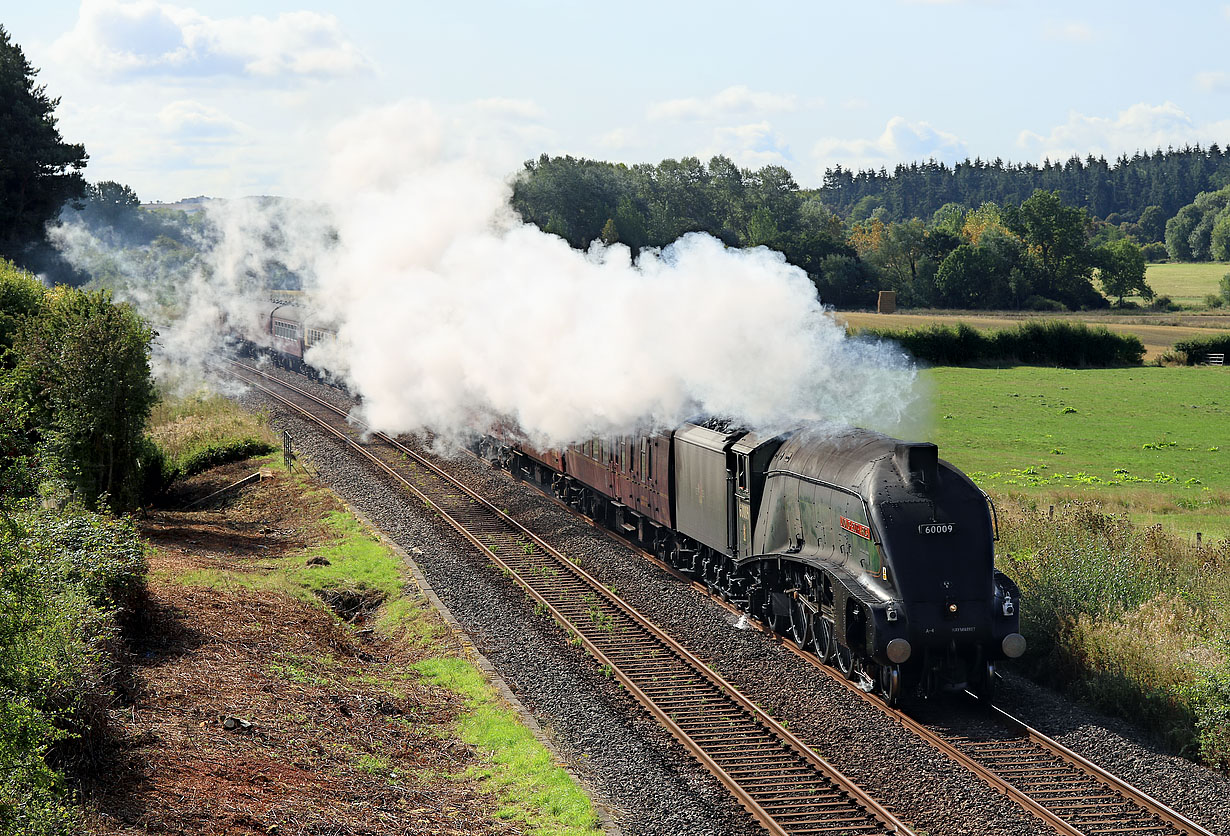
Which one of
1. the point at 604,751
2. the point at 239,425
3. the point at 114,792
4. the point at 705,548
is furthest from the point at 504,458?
the point at 114,792

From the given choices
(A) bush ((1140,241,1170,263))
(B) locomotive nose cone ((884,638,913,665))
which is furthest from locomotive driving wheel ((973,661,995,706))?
(A) bush ((1140,241,1170,263))

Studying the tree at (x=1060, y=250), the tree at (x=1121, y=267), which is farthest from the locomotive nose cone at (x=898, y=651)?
the tree at (x=1121, y=267)

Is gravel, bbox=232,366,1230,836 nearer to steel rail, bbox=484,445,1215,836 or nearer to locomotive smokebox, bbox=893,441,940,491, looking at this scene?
steel rail, bbox=484,445,1215,836

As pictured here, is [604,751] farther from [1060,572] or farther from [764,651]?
[1060,572]

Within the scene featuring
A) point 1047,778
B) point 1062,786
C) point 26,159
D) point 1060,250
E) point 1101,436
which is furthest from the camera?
point 1060,250

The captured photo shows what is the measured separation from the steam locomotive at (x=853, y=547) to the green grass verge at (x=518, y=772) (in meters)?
4.52

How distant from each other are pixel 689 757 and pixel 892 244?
95.6 m

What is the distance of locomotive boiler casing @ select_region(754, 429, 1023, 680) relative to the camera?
13.6 metres

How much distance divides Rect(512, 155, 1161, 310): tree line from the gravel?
202 ft

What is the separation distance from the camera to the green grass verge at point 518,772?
10844mm

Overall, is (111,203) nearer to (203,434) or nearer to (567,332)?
(203,434)

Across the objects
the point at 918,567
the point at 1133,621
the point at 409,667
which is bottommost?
the point at 409,667

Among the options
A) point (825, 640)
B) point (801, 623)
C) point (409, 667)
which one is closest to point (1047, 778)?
point (825, 640)

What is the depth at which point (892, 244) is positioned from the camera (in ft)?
335
